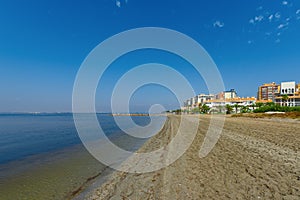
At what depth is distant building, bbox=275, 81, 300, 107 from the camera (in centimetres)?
7700

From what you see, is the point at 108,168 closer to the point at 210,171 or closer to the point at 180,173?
the point at 180,173

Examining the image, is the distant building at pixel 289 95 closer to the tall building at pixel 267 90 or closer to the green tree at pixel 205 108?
the tall building at pixel 267 90

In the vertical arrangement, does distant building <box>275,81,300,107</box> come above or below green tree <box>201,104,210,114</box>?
above

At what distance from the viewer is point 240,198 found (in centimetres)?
377

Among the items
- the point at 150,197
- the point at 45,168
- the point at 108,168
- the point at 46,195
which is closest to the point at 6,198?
the point at 46,195

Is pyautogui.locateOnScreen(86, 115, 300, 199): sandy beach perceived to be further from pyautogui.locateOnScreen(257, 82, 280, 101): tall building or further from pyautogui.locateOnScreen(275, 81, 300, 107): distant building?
pyautogui.locateOnScreen(257, 82, 280, 101): tall building

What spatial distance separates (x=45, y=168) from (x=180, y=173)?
21.4ft

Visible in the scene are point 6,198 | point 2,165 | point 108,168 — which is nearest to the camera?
point 6,198

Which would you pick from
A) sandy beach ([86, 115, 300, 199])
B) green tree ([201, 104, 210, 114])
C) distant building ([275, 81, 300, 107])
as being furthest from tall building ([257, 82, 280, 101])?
sandy beach ([86, 115, 300, 199])

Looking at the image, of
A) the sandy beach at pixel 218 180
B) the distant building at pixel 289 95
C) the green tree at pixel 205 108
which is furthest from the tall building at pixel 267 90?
the sandy beach at pixel 218 180

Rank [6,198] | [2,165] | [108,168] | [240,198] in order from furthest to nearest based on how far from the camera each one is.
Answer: [2,165] < [108,168] < [6,198] < [240,198]

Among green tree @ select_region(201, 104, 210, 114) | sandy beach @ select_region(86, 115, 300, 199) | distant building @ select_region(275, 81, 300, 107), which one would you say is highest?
distant building @ select_region(275, 81, 300, 107)

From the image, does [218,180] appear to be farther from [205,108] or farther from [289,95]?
[289,95]

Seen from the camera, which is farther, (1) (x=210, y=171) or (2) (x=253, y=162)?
(2) (x=253, y=162)
